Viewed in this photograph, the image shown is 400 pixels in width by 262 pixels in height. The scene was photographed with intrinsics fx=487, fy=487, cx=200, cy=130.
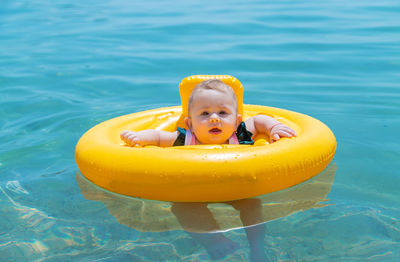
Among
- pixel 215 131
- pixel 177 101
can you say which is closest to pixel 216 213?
pixel 215 131

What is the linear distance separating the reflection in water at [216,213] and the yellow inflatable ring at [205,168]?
0.49 feet

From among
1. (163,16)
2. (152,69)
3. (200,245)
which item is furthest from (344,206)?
(163,16)

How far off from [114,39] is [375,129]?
6806 mm

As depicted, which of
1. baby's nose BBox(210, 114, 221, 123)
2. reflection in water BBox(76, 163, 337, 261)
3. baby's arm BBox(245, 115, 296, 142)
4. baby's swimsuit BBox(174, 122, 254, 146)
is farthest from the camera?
baby's swimsuit BBox(174, 122, 254, 146)

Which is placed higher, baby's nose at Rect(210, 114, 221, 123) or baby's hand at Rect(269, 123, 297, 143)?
baby's nose at Rect(210, 114, 221, 123)

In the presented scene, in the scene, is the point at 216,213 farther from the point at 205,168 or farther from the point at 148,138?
the point at 148,138

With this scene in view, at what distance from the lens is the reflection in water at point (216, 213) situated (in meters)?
2.87

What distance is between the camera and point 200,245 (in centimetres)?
282

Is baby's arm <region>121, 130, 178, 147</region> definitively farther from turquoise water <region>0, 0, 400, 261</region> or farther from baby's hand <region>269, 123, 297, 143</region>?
baby's hand <region>269, 123, 297, 143</region>

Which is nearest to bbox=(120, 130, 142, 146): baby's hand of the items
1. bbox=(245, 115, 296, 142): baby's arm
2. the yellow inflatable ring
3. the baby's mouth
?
the yellow inflatable ring

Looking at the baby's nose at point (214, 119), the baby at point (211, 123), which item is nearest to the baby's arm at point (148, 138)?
the baby at point (211, 123)

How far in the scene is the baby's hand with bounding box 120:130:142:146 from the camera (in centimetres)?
355

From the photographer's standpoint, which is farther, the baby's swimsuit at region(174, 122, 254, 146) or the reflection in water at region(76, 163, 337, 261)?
the baby's swimsuit at region(174, 122, 254, 146)

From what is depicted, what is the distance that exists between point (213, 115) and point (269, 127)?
0.52 meters
